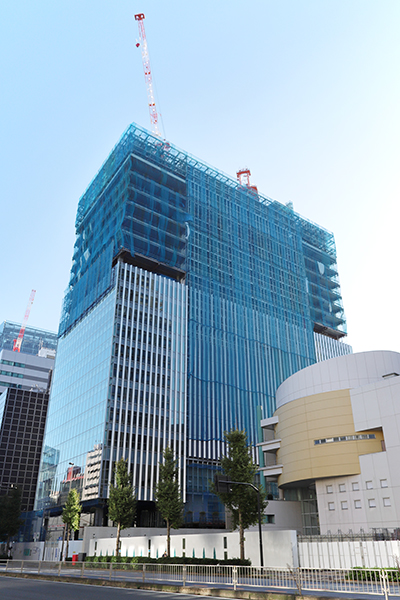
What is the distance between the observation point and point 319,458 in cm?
5500

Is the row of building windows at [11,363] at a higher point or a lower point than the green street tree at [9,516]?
higher

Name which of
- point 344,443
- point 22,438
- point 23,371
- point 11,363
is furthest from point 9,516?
point 11,363

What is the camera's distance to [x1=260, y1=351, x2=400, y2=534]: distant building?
164 feet

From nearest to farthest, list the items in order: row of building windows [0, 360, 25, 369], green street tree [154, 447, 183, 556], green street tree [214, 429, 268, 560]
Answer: green street tree [214, 429, 268, 560], green street tree [154, 447, 183, 556], row of building windows [0, 360, 25, 369]

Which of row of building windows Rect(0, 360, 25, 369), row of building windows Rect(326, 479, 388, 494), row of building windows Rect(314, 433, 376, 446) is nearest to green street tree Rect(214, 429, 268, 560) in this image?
row of building windows Rect(326, 479, 388, 494)

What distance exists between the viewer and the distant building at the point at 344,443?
164ft

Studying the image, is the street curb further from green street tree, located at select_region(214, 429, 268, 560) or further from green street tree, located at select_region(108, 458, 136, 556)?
green street tree, located at select_region(108, 458, 136, 556)

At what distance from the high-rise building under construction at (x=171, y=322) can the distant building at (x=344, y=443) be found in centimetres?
2439

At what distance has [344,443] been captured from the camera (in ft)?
176

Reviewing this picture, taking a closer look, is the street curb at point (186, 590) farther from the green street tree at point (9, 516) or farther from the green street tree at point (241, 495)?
the green street tree at point (9, 516)

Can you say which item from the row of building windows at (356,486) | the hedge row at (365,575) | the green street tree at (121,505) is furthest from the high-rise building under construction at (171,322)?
the hedge row at (365,575)

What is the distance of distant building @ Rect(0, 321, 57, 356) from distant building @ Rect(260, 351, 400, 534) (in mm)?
140433

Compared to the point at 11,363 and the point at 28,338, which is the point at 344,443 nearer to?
the point at 11,363

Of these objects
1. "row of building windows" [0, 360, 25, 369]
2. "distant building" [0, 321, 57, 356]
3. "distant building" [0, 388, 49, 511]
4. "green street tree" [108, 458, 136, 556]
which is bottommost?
"green street tree" [108, 458, 136, 556]
